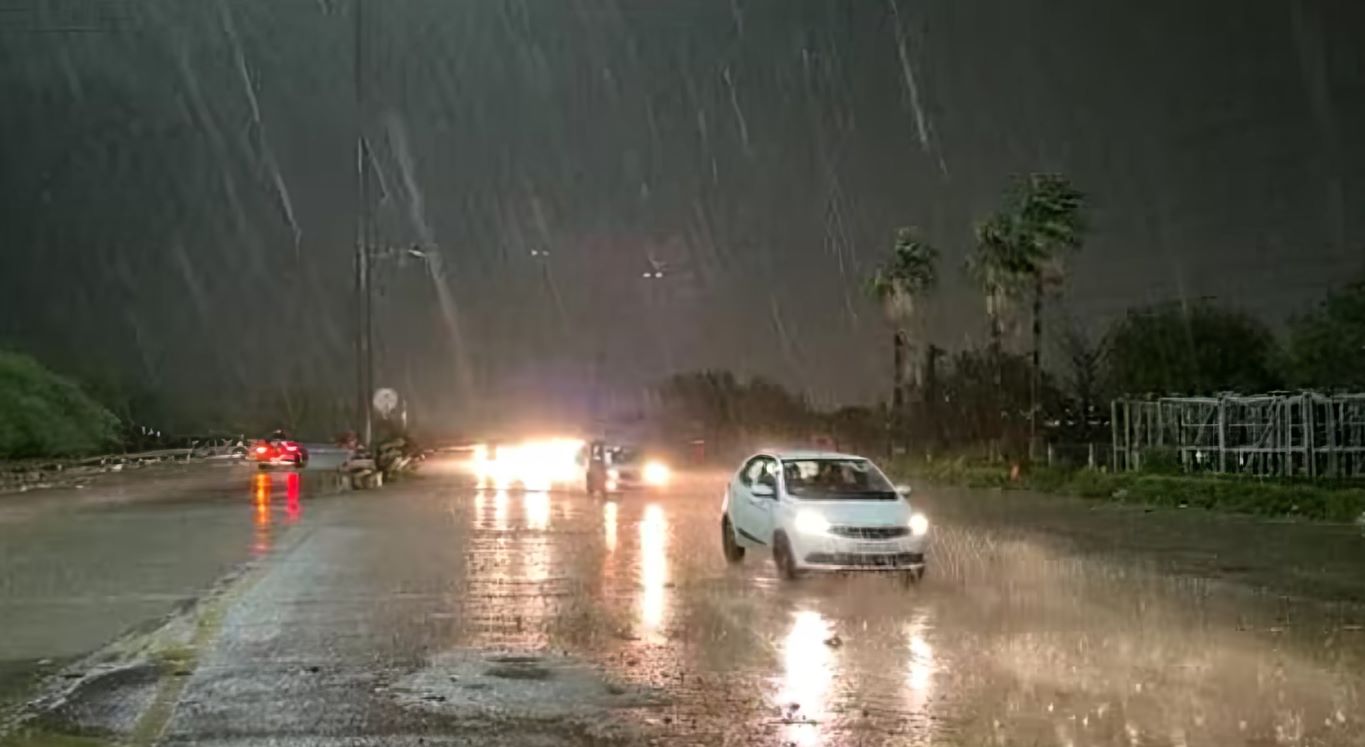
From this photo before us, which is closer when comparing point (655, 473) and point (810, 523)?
point (810, 523)

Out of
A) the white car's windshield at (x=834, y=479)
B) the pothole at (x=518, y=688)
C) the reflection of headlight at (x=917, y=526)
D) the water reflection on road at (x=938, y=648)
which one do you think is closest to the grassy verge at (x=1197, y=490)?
the water reflection on road at (x=938, y=648)

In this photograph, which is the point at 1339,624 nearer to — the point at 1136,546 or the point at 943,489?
the point at 1136,546

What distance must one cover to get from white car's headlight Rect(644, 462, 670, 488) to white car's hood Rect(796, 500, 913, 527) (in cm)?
2453

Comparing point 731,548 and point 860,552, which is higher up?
point 860,552

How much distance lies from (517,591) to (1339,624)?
28.0ft

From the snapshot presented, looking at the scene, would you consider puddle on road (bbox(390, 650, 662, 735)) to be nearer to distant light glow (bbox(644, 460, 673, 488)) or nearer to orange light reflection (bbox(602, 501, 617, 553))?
orange light reflection (bbox(602, 501, 617, 553))

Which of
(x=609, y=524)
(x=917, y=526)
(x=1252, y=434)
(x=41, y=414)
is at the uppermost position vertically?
(x=41, y=414)

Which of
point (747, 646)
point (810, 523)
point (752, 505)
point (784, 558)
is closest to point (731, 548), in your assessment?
point (752, 505)

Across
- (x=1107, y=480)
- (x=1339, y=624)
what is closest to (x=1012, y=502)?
(x=1107, y=480)

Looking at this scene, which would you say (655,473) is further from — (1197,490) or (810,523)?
(810,523)

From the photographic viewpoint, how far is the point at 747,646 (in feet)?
42.3

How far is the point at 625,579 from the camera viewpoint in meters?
18.8

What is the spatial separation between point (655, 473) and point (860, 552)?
26.4m

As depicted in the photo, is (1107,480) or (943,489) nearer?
(1107,480)
